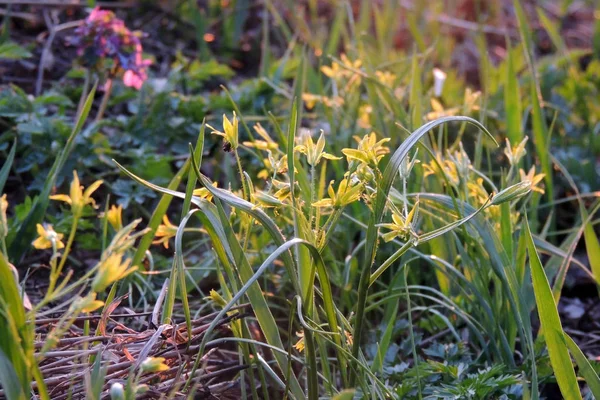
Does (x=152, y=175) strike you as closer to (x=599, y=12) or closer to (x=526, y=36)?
(x=526, y=36)

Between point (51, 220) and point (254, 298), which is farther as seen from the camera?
point (51, 220)

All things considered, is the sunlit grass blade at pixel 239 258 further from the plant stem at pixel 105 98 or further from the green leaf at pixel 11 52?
the green leaf at pixel 11 52

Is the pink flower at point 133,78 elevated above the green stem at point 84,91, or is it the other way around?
the pink flower at point 133,78

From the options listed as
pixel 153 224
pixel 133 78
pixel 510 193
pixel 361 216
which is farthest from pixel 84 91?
pixel 510 193

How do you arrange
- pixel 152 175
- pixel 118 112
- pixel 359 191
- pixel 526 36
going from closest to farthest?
pixel 359 191 → pixel 152 175 → pixel 526 36 → pixel 118 112

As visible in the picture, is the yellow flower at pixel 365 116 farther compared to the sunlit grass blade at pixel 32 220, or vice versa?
the yellow flower at pixel 365 116

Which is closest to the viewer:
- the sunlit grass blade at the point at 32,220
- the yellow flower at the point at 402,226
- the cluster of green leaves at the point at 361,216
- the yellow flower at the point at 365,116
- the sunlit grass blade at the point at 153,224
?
the yellow flower at the point at 402,226

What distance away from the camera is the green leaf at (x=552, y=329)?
1287 mm

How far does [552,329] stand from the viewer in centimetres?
130

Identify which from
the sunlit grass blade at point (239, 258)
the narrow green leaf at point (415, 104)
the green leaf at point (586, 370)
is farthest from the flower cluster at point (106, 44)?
the green leaf at point (586, 370)

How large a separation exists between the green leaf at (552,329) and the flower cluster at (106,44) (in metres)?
1.38

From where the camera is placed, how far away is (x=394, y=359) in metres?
1.58

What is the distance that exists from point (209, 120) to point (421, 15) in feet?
5.09

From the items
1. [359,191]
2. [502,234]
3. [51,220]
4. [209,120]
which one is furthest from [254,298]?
[209,120]
